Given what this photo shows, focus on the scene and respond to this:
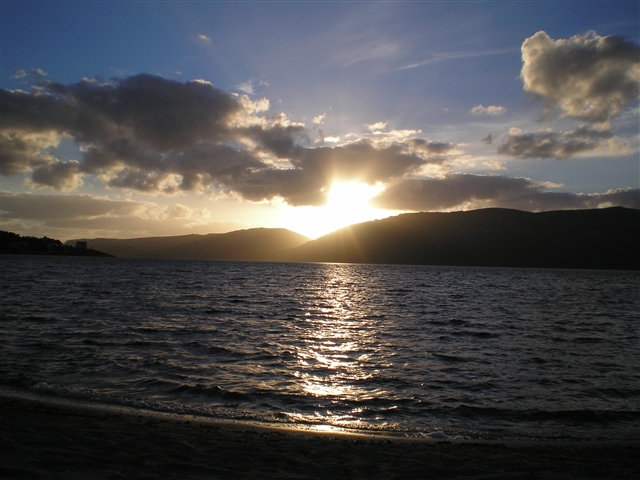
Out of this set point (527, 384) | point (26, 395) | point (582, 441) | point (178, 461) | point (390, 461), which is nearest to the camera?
point (178, 461)

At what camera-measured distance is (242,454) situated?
8820mm

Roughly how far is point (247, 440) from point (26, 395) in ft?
24.5

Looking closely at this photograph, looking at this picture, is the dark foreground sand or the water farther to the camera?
the water

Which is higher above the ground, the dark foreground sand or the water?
the dark foreground sand

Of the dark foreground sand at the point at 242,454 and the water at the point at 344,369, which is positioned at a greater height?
the dark foreground sand at the point at 242,454

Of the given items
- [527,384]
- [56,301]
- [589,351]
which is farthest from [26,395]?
[56,301]

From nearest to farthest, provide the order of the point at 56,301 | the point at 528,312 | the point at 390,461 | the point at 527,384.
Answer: the point at 390,461, the point at 527,384, the point at 56,301, the point at 528,312

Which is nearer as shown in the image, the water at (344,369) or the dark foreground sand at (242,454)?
the dark foreground sand at (242,454)

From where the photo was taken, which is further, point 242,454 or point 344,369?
point 344,369

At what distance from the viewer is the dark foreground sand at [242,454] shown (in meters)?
7.91

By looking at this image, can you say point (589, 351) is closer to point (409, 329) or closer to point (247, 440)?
point (409, 329)

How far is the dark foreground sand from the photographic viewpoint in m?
7.91

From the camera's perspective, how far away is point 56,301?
3572cm

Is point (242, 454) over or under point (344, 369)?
over
